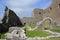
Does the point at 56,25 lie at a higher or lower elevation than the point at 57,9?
lower

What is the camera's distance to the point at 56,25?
121 ft

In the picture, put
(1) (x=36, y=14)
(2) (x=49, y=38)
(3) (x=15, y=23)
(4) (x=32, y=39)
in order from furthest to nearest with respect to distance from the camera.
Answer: (1) (x=36, y=14) < (3) (x=15, y=23) < (2) (x=49, y=38) < (4) (x=32, y=39)

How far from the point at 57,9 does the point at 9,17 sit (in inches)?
351

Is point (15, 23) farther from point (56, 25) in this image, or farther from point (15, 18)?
point (56, 25)

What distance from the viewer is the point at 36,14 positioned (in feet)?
206

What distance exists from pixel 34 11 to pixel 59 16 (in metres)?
20.8

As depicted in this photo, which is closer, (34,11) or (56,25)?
(56,25)

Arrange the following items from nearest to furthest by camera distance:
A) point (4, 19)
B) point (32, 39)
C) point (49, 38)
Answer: point (32, 39), point (49, 38), point (4, 19)

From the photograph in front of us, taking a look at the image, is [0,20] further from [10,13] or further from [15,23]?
[15,23]

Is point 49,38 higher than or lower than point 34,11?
lower

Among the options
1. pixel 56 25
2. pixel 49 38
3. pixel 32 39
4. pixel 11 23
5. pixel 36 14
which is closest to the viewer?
pixel 32 39

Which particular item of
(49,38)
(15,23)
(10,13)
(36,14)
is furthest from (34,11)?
(49,38)

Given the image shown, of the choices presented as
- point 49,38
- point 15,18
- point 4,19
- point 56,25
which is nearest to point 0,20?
point 4,19

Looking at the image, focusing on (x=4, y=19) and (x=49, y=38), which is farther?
(x=4, y=19)
